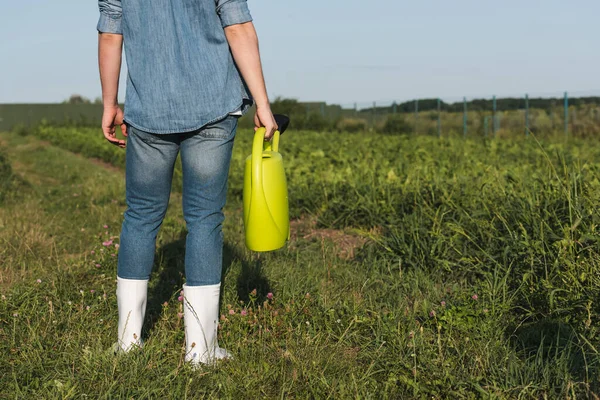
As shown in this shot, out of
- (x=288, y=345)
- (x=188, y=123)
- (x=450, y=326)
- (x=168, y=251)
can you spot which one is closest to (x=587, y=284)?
(x=450, y=326)

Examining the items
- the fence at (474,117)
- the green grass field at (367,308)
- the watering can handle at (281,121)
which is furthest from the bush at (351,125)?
the watering can handle at (281,121)

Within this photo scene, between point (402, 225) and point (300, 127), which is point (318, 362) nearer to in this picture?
point (402, 225)

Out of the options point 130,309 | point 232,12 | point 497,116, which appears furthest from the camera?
point 497,116

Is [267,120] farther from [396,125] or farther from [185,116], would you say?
[396,125]

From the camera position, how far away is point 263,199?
2.34 metres

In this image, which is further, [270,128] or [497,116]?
[497,116]

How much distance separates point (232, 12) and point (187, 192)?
68 cm

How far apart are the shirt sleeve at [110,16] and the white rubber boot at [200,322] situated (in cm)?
102

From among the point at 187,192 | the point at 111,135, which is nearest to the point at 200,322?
the point at 187,192

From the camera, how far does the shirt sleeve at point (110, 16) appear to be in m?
2.36

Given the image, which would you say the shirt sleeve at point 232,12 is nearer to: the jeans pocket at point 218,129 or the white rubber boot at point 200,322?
the jeans pocket at point 218,129

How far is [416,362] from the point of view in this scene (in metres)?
2.35

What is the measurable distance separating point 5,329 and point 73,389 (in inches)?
32.2

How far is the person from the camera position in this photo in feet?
7.52
